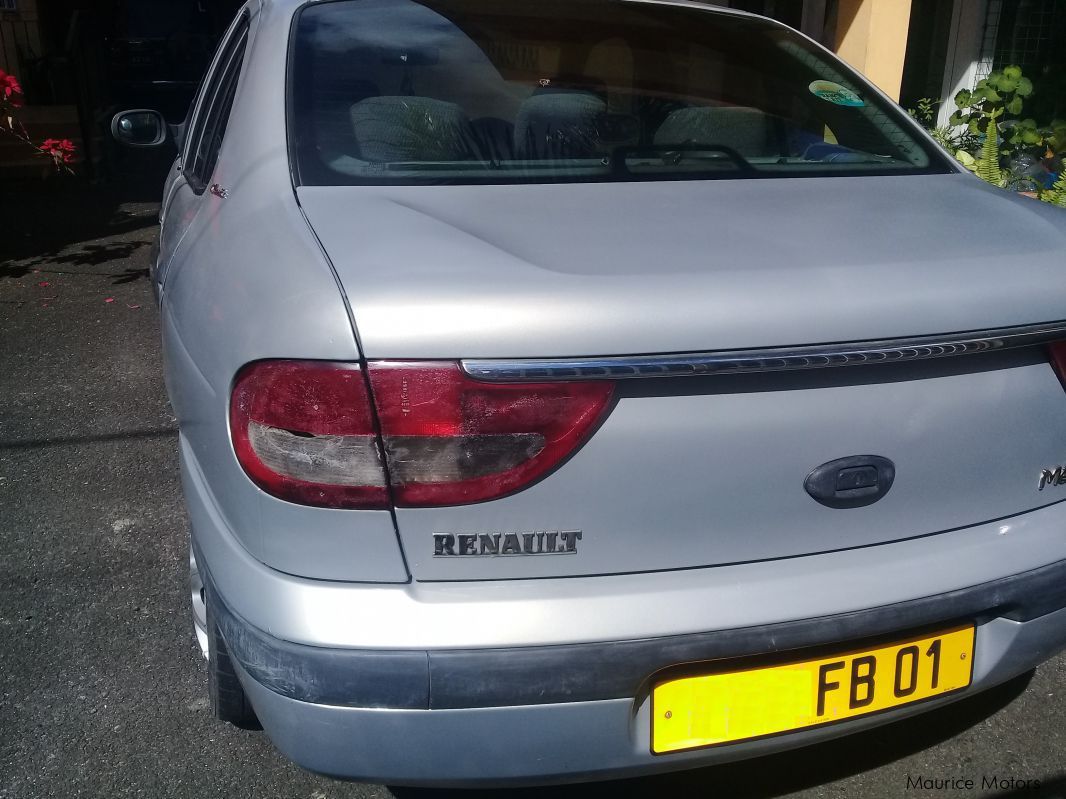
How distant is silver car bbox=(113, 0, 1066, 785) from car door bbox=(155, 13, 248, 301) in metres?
0.60

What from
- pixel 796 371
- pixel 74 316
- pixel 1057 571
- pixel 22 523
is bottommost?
pixel 74 316

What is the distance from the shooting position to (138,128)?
128 inches

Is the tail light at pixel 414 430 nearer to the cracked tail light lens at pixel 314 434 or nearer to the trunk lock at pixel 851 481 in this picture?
the cracked tail light lens at pixel 314 434

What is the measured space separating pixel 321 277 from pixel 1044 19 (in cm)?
707

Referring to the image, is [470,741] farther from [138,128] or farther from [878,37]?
[878,37]

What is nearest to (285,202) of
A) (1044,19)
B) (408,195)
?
(408,195)

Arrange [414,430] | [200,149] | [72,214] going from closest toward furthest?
[414,430], [200,149], [72,214]

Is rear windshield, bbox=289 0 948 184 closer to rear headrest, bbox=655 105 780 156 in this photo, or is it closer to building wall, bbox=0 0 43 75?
rear headrest, bbox=655 105 780 156

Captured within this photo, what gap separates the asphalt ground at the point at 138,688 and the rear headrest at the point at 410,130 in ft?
4.25

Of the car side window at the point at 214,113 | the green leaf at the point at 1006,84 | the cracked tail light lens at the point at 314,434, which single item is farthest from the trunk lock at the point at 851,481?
the green leaf at the point at 1006,84

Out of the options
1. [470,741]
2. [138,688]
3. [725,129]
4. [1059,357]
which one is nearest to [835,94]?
[725,129]

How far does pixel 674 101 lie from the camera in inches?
97.0

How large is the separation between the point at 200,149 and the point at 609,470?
6.07ft

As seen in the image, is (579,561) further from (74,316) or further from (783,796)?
(74,316)
